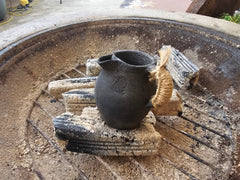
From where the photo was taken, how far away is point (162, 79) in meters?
0.82

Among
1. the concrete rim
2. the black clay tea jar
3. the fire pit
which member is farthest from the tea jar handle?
the concrete rim

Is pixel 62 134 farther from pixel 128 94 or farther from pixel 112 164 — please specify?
pixel 128 94

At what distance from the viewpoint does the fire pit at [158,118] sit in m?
1.13

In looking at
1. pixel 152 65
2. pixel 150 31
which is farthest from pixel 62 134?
pixel 150 31

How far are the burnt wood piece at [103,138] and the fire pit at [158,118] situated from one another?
9 cm

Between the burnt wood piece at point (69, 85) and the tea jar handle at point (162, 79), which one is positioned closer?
the tea jar handle at point (162, 79)

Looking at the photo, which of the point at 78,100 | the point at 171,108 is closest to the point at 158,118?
the point at 171,108

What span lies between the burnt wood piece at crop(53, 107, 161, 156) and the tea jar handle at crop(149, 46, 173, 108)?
289mm

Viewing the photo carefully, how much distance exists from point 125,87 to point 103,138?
349 mm

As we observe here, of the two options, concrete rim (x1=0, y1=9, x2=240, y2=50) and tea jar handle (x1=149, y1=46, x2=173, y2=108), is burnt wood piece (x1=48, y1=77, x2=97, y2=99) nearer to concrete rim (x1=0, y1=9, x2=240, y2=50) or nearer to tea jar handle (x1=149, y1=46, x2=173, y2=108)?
concrete rim (x1=0, y1=9, x2=240, y2=50)

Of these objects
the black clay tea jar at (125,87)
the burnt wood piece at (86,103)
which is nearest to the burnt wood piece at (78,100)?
the burnt wood piece at (86,103)

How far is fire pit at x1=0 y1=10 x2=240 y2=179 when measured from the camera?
1.13 metres

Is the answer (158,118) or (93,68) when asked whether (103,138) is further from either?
(93,68)

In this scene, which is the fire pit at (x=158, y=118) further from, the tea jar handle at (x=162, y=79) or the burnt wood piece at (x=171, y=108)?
the tea jar handle at (x=162, y=79)
